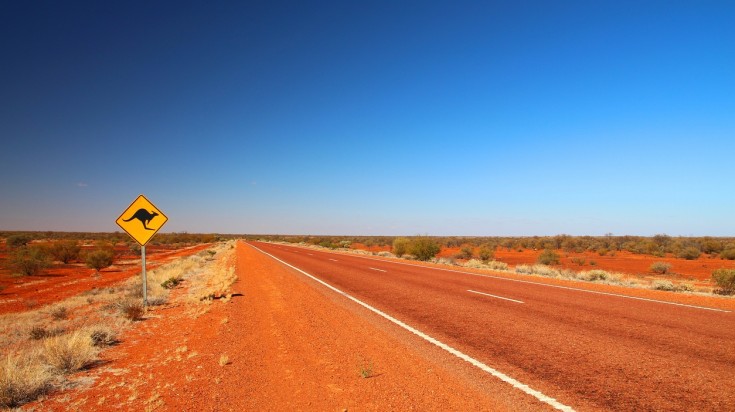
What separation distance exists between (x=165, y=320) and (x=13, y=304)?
467 inches

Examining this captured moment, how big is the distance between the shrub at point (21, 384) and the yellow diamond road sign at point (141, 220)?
16.2 ft

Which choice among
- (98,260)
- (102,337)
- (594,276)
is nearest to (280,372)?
(102,337)

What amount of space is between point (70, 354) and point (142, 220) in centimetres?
475

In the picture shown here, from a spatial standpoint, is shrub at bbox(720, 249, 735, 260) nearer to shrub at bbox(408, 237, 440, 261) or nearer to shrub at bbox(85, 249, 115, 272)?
shrub at bbox(408, 237, 440, 261)

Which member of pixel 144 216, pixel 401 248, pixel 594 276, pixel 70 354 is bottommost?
pixel 594 276

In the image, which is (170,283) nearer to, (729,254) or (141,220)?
(141,220)

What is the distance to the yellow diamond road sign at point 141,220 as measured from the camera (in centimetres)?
960

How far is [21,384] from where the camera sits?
4543 millimetres

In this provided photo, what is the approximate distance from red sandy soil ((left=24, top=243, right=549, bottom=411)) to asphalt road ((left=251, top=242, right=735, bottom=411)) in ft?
2.54

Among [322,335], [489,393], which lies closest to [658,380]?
[489,393]

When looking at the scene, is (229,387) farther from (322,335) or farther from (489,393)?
(489,393)

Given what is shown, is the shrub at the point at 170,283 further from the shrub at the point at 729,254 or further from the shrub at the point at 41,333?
the shrub at the point at 729,254

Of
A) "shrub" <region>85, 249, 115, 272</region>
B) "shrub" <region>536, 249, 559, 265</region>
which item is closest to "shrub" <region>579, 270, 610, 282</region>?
Result: "shrub" <region>536, 249, 559, 265</region>

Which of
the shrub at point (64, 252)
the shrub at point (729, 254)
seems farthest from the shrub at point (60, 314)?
the shrub at point (729, 254)
